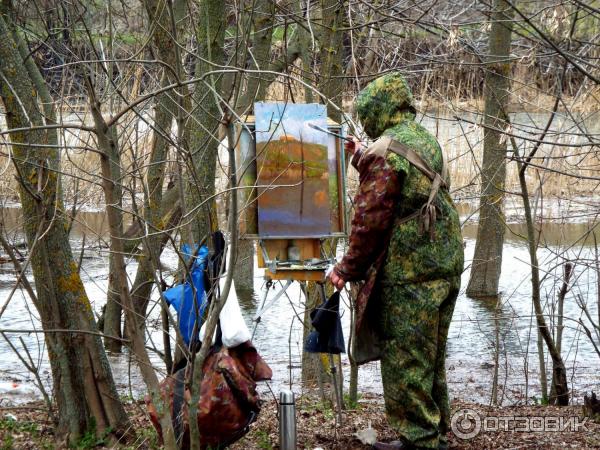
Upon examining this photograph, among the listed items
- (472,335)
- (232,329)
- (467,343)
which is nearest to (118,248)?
(232,329)

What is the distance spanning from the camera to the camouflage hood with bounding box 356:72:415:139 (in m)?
4.26

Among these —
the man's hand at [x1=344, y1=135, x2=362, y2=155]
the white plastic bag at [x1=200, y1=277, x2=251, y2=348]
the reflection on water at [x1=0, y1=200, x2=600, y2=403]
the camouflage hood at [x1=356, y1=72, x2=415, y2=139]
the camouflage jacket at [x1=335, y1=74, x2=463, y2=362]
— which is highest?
the camouflage hood at [x1=356, y1=72, x2=415, y2=139]

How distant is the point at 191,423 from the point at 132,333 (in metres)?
0.46

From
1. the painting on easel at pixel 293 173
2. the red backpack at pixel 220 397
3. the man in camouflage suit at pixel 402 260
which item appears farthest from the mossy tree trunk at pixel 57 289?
the man in camouflage suit at pixel 402 260

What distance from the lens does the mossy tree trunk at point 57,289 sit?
4.76 metres

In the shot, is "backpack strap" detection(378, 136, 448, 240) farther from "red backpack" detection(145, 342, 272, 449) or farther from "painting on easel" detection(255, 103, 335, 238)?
"red backpack" detection(145, 342, 272, 449)

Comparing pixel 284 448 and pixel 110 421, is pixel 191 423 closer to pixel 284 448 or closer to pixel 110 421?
pixel 284 448

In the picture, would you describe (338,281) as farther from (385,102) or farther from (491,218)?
(491,218)

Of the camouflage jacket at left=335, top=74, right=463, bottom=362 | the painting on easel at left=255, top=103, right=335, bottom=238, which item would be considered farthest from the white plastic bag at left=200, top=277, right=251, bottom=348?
the painting on easel at left=255, top=103, right=335, bottom=238

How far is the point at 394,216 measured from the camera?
4215mm

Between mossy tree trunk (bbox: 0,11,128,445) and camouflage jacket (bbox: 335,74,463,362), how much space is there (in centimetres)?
153

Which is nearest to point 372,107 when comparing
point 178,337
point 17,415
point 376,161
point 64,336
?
point 376,161

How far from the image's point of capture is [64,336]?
16.2 ft

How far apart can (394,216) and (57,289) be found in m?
1.89
